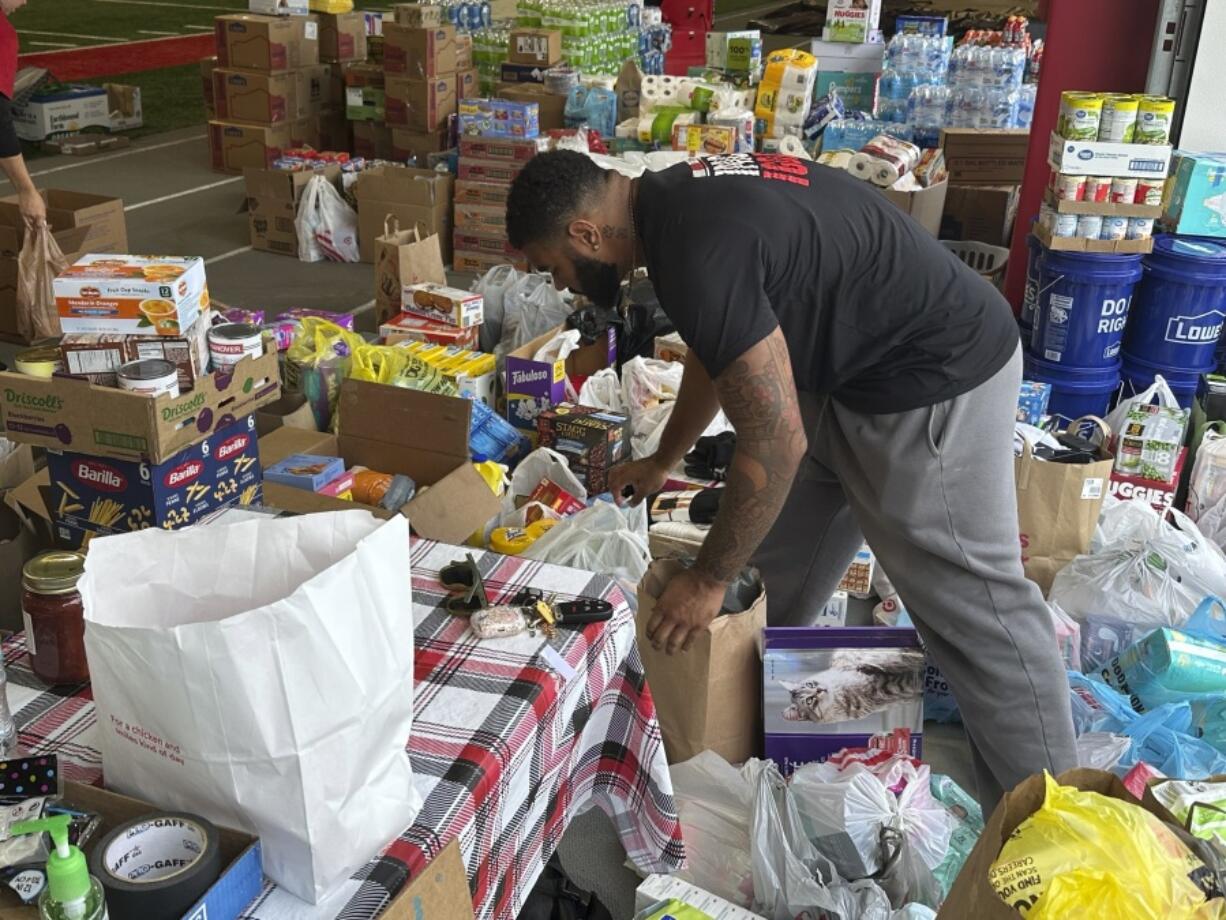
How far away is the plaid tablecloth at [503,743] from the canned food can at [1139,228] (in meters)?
3.33

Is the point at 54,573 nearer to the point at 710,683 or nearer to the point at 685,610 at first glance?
A: the point at 685,610

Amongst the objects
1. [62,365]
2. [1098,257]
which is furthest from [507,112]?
[62,365]

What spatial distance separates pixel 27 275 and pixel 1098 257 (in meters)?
4.26

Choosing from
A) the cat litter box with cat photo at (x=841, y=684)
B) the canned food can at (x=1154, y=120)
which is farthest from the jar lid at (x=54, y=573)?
the canned food can at (x=1154, y=120)

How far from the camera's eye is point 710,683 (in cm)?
249

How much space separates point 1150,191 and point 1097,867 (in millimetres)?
3739

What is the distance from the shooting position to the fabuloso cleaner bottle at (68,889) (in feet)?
3.33

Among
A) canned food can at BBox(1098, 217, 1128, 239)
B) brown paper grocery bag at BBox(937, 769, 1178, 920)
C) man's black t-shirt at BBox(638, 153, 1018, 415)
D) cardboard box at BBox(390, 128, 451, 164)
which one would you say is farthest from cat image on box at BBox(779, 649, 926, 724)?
cardboard box at BBox(390, 128, 451, 164)

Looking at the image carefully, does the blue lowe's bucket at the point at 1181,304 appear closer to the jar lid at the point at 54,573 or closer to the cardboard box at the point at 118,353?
the cardboard box at the point at 118,353

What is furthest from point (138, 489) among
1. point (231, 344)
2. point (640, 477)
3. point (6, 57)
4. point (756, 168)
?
point (6, 57)

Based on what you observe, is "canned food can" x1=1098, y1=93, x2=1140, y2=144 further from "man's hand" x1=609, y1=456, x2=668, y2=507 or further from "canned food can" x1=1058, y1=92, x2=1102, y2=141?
"man's hand" x1=609, y1=456, x2=668, y2=507

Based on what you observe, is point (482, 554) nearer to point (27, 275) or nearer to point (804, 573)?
point (804, 573)

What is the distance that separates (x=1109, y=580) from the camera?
3.04m

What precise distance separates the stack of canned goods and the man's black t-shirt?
2.44m
